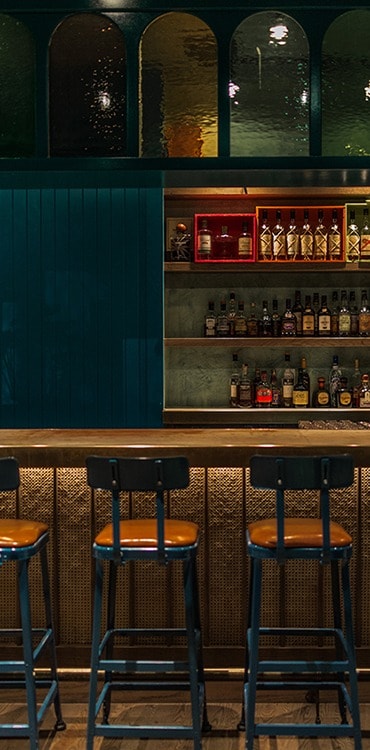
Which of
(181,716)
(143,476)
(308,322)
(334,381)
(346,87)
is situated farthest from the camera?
(334,381)

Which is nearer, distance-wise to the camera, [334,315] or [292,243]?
[292,243]

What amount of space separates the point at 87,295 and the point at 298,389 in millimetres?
1530

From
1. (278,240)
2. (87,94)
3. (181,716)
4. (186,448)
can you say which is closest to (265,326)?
(278,240)

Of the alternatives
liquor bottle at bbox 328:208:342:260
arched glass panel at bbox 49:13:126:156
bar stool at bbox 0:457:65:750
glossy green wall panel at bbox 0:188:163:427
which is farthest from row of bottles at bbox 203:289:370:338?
bar stool at bbox 0:457:65:750

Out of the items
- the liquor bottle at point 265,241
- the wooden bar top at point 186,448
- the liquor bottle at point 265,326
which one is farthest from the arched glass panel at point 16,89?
the liquor bottle at point 265,326

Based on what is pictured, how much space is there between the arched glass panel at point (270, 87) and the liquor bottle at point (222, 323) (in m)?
1.71

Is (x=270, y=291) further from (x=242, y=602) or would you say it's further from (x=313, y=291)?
(x=242, y=602)

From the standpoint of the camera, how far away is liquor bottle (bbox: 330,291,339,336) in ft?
17.9

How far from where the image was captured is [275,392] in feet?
18.0

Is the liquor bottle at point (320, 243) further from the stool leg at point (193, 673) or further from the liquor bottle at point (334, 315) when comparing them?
the stool leg at point (193, 673)

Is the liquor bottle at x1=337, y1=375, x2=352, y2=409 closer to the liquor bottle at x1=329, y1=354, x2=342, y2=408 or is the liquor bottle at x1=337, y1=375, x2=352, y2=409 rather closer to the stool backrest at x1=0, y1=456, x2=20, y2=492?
the liquor bottle at x1=329, y1=354, x2=342, y2=408

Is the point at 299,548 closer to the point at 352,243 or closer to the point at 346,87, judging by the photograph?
the point at 346,87

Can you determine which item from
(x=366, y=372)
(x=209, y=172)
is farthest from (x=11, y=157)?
(x=366, y=372)

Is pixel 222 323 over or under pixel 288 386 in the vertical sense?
over
